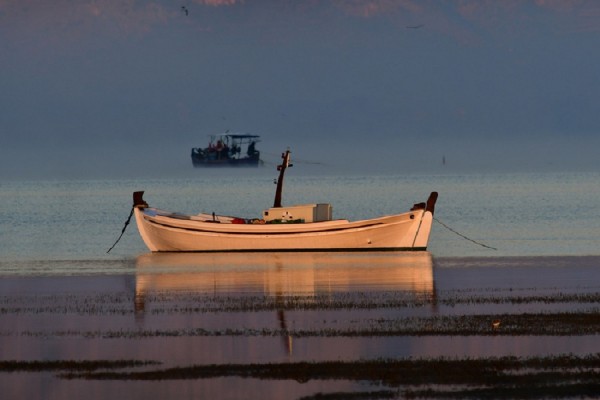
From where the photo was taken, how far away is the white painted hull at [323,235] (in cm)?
6269

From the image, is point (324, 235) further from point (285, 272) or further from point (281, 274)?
point (281, 274)

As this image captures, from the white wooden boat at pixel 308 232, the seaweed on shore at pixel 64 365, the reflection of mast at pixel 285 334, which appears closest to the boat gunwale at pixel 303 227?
the white wooden boat at pixel 308 232

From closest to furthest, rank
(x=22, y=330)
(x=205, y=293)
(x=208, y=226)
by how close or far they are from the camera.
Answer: (x=22, y=330) < (x=205, y=293) < (x=208, y=226)

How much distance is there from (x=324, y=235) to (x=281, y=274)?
1137 cm

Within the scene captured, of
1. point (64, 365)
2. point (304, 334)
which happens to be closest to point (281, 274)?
point (304, 334)

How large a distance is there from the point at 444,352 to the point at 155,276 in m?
24.3

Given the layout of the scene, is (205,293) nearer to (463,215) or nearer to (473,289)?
(473,289)

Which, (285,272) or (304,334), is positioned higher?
(285,272)

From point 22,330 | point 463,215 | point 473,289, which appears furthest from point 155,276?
point 463,215

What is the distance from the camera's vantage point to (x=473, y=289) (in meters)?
44.1

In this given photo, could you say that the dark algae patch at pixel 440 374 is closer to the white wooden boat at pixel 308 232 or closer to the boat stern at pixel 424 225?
the white wooden boat at pixel 308 232

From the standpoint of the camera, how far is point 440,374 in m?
26.8

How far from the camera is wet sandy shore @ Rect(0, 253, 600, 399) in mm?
26297

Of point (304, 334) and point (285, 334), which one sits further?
point (285, 334)
